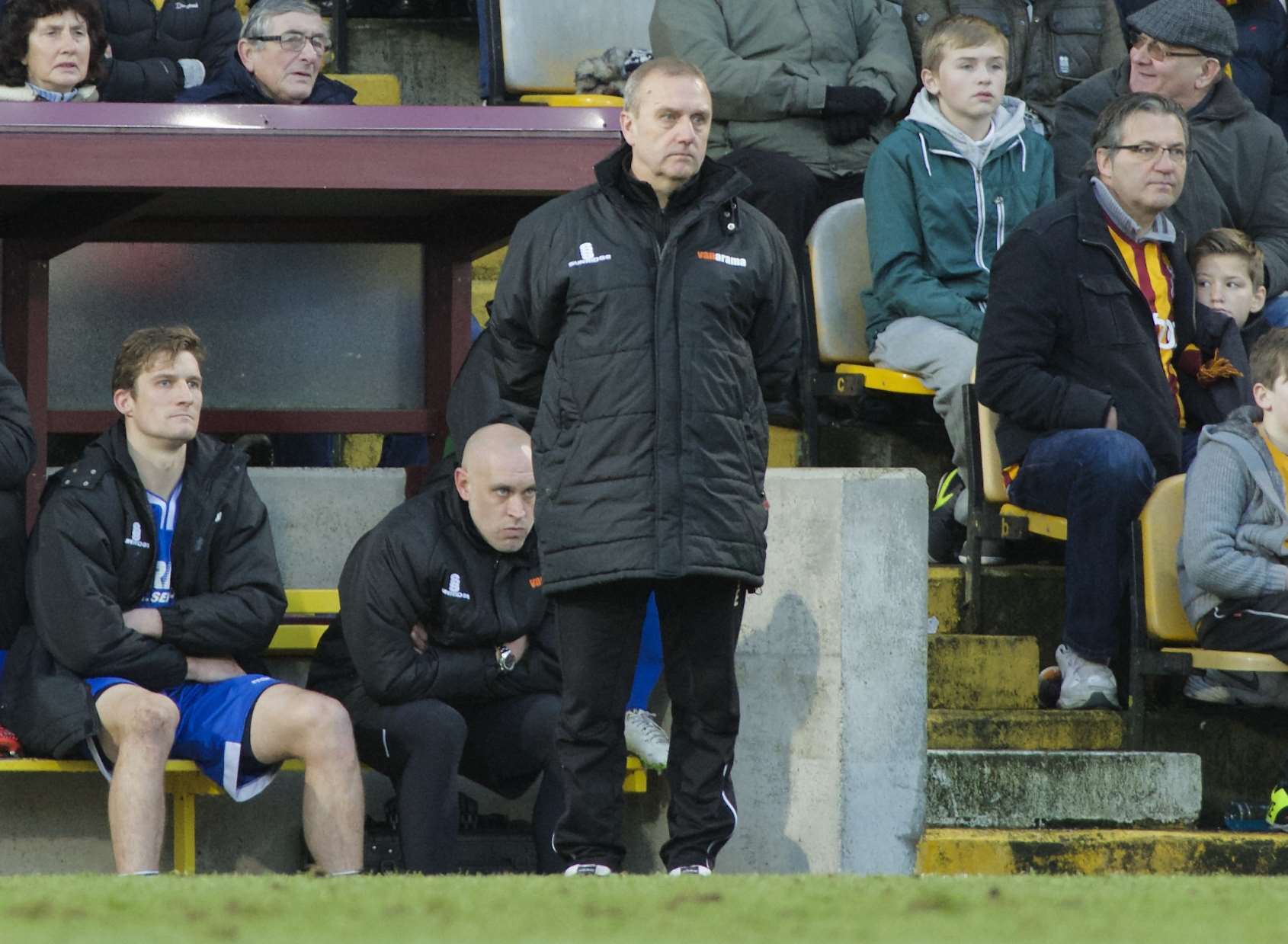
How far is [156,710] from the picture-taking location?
16.0 ft

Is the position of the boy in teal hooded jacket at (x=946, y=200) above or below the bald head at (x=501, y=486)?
above

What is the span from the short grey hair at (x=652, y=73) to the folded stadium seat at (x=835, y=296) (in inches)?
98.3

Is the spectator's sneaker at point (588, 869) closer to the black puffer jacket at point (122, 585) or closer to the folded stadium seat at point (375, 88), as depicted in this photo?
the black puffer jacket at point (122, 585)

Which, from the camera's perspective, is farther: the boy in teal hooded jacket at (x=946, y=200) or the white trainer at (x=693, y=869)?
the boy in teal hooded jacket at (x=946, y=200)

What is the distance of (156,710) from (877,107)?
3.74 meters

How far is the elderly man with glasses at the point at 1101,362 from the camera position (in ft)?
19.1

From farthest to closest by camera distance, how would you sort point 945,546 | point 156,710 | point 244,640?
point 945,546 → point 244,640 → point 156,710

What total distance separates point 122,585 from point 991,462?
8.36 ft

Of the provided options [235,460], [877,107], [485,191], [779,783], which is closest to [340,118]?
[485,191]

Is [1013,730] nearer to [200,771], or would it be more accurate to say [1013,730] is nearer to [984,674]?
[984,674]

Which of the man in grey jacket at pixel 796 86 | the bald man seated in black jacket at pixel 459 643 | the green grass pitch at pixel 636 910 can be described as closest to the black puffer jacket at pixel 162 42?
the man in grey jacket at pixel 796 86

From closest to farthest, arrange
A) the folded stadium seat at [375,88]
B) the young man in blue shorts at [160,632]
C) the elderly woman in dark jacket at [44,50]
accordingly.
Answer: the young man in blue shorts at [160,632] < the elderly woman in dark jacket at [44,50] < the folded stadium seat at [375,88]

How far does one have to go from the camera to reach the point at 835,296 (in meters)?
7.16

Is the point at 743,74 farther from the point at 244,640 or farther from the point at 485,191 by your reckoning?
the point at 244,640
